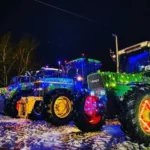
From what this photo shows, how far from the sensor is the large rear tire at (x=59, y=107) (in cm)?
1142

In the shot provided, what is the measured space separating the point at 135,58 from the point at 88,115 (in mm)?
2235

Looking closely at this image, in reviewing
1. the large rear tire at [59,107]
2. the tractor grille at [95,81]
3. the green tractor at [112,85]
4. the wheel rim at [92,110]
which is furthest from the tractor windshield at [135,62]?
the large rear tire at [59,107]

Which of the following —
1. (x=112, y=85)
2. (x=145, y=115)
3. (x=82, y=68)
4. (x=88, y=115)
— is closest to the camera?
(x=145, y=115)

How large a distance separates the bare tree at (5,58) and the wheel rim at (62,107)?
2818 centimetres

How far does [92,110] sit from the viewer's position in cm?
918

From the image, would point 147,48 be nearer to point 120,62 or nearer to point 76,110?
point 120,62

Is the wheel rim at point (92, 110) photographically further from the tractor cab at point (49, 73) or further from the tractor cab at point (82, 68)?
the tractor cab at point (49, 73)

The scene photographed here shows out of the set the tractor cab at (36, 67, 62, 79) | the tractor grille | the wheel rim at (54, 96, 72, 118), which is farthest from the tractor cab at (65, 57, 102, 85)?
the tractor grille

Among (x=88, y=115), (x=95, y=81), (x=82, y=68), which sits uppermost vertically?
(x=82, y=68)

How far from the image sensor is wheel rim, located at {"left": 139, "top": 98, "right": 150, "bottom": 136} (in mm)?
6963

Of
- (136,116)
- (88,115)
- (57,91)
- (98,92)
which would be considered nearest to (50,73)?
(57,91)

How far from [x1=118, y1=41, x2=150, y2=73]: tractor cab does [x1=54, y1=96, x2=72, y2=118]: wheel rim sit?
9.60ft

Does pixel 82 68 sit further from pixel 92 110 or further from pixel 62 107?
pixel 92 110

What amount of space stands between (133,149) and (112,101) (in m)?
2.42
